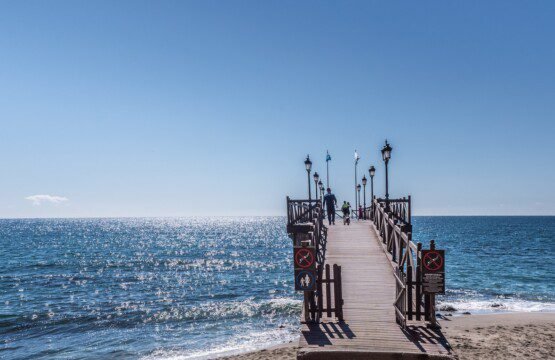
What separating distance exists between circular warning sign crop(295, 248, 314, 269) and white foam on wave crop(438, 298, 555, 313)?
1682 centimetres

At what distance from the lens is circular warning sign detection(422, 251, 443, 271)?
902 centimetres

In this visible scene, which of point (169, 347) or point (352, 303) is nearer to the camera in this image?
point (352, 303)

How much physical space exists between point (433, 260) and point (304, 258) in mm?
3011

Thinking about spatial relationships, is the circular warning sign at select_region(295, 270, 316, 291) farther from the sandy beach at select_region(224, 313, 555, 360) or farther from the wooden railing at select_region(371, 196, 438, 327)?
the sandy beach at select_region(224, 313, 555, 360)

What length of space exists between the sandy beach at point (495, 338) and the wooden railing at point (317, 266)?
4.55m

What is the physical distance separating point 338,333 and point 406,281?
2.15 metres

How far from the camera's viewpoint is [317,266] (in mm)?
9938

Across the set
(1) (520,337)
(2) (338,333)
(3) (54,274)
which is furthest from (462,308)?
(3) (54,274)

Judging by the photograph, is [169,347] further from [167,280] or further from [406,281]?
[167,280]

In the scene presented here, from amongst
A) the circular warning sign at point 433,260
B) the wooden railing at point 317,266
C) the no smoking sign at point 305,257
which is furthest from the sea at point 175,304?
the circular warning sign at point 433,260

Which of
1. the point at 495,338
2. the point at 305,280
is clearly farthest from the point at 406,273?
the point at 495,338

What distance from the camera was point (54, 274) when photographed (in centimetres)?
4100

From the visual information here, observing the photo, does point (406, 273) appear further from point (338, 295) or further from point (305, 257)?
point (305, 257)

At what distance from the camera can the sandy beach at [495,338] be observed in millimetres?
14453
